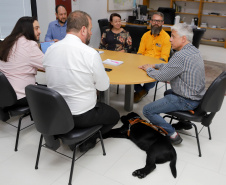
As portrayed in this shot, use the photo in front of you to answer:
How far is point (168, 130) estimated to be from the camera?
234cm

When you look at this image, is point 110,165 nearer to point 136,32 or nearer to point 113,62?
point 113,62

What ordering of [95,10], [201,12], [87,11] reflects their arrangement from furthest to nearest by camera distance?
[201,12] < [95,10] < [87,11]

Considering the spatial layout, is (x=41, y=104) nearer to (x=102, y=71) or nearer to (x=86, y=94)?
(x=86, y=94)

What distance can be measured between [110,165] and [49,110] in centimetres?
83

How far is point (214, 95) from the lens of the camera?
79.4 inches

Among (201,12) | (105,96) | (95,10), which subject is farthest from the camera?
(201,12)

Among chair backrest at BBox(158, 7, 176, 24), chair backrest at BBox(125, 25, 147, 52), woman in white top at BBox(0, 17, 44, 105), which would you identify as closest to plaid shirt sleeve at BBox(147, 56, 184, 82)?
woman in white top at BBox(0, 17, 44, 105)

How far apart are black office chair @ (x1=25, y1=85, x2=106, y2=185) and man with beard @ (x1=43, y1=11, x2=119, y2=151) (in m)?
0.12

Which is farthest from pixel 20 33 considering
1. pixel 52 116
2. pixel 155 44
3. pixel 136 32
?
pixel 136 32

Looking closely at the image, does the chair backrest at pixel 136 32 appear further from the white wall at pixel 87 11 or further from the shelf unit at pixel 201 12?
the shelf unit at pixel 201 12

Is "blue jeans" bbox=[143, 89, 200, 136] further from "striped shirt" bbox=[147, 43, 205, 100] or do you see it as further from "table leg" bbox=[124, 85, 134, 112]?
"table leg" bbox=[124, 85, 134, 112]

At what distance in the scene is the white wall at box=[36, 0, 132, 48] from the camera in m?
4.86

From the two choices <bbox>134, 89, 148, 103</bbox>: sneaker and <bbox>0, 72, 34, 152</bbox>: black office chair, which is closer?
<bbox>0, 72, 34, 152</bbox>: black office chair

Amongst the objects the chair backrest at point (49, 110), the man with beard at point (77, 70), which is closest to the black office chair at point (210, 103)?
the man with beard at point (77, 70)
